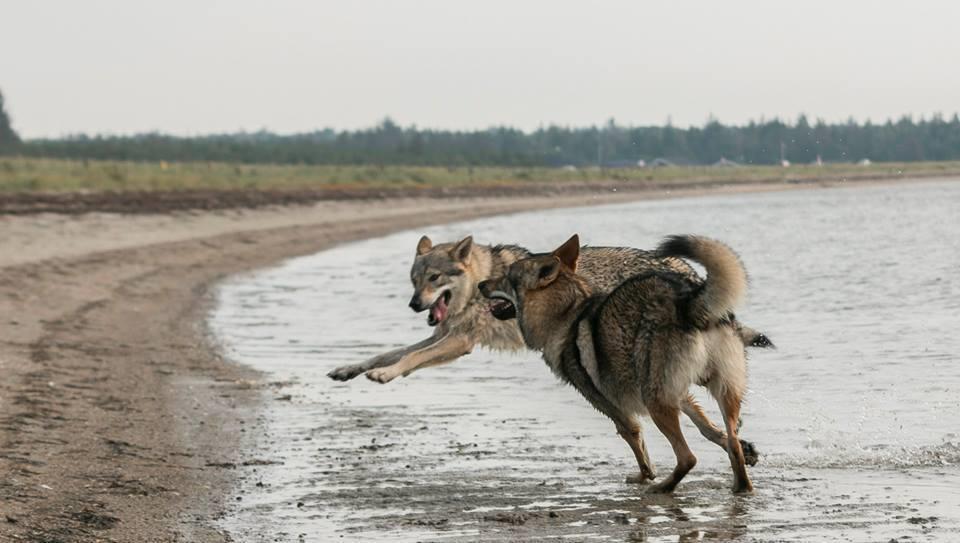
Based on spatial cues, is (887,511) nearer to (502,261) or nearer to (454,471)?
(454,471)

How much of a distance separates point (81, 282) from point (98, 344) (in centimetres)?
667

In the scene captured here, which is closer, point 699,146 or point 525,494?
point 525,494

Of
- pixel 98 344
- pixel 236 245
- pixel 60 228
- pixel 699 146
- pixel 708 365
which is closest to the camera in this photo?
pixel 708 365

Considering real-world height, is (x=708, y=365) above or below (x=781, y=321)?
above

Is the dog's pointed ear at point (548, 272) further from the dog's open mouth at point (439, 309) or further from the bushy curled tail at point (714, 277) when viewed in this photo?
the dog's open mouth at point (439, 309)

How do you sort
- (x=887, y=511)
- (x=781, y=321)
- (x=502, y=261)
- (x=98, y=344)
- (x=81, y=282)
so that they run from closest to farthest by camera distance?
(x=887, y=511), (x=502, y=261), (x=98, y=344), (x=781, y=321), (x=81, y=282)

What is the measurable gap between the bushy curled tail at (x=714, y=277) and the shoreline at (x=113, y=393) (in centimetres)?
263

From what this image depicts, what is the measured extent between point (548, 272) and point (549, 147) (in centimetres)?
12915

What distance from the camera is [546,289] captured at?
7.92 metres

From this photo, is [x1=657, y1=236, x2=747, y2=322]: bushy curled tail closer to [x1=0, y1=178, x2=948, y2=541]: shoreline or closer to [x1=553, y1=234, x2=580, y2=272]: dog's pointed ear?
[x1=553, y1=234, x2=580, y2=272]: dog's pointed ear

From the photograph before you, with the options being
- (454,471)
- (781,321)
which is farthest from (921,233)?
(454,471)

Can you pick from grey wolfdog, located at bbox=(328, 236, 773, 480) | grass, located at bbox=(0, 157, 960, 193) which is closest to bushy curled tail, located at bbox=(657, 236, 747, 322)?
grey wolfdog, located at bbox=(328, 236, 773, 480)

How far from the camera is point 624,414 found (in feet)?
24.5

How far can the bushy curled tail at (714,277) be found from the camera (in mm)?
6719
